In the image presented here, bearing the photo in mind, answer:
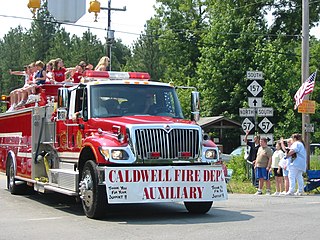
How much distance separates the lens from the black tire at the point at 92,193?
12.0 meters

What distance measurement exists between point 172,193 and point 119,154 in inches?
49.3

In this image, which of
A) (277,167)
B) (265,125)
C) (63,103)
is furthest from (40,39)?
(63,103)

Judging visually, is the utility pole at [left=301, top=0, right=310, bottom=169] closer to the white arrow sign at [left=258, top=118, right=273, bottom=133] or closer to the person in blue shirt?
Result: the white arrow sign at [left=258, top=118, right=273, bottom=133]

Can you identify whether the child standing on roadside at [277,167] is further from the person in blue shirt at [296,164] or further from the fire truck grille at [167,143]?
the fire truck grille at [167,143]

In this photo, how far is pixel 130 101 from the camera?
43.6 ft

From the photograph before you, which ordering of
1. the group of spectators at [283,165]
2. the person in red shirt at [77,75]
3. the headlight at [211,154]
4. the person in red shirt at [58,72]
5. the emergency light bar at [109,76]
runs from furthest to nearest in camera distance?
1. the group of spectators at [283,165]
2. the person in red shirt at [58,72]
3. the person in red shirt at [77,75]
4. the emergency light bar at [109,76]
5. the headlight at [211,154]

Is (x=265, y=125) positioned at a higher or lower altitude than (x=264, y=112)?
lower

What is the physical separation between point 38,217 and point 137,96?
316 centimetres

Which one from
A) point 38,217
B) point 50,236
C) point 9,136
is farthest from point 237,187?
point 50,236

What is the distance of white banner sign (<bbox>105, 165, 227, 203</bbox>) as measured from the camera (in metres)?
11.7

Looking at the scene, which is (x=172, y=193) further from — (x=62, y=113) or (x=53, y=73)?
(x=53, y=73)

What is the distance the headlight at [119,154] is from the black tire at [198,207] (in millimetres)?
2198

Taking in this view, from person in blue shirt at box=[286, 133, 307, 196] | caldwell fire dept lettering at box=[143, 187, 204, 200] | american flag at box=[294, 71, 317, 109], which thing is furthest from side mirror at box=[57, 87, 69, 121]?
american flag at box=[294, 71, 317, 109]

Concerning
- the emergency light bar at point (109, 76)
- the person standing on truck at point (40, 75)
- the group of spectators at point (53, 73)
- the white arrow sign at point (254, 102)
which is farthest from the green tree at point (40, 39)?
the emergency light bar at point (109, 76)
